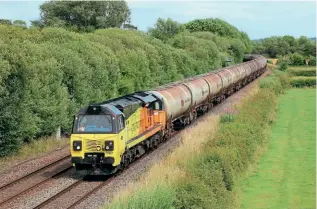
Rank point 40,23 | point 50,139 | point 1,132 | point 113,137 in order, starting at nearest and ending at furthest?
point 113,137 → point 1,132 → point 50,139 → point 40,23

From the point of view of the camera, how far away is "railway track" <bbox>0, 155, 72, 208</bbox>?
1912cm

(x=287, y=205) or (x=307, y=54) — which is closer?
(x=287, y=205)

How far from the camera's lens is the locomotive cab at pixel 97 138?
68.0 ft

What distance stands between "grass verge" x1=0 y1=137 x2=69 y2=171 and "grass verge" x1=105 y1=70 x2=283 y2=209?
8200 mm

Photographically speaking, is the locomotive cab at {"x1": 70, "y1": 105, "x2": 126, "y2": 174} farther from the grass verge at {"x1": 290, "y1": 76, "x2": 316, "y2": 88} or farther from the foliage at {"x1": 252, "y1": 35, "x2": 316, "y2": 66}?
the foliage at {"x1": 252, "y1": 35, "x2": 316, "y2": 66}

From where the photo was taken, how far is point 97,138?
68.1 ft

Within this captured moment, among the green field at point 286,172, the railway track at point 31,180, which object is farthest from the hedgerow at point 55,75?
the green field at point 286,172

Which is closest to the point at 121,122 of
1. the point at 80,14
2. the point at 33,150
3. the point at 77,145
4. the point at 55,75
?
the point at 77,145

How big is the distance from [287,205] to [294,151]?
11.6 meters

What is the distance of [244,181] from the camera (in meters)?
22.0

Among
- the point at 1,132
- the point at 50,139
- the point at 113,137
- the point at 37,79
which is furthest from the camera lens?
the point at 50,139

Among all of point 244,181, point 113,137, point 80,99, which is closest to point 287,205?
point 244,181

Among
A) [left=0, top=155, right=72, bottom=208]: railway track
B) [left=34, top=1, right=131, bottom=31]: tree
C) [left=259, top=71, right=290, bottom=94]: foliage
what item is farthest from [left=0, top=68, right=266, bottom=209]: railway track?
[left=34, top=1, right=131, bottom=31]: tree

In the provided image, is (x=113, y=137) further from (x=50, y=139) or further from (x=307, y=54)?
(x=307, y=54)
